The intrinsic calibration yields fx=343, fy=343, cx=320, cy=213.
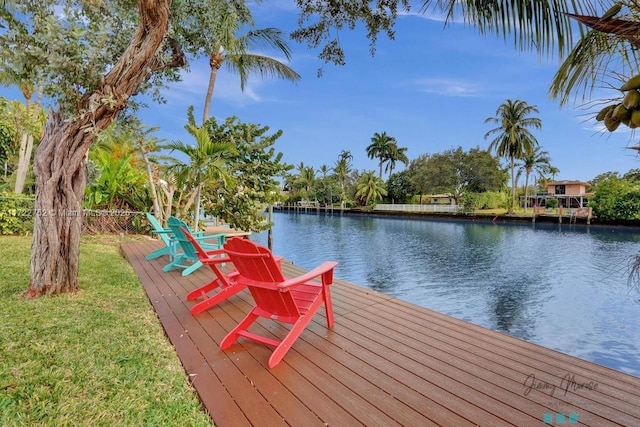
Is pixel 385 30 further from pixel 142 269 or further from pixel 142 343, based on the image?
pixel 142 269

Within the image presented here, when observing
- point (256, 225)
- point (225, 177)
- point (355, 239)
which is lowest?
point (355, 239)

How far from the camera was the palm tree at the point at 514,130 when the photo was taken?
36.4m

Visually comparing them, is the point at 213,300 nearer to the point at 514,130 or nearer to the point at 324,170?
the point at 514,130

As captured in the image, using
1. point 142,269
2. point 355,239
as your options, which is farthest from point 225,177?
point 355,239

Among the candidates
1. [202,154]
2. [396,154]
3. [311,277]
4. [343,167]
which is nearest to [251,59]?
[202,154]

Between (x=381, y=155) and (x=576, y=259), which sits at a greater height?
(x=381, y=155)

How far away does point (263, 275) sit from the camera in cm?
276

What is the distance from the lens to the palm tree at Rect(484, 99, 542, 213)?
119ft

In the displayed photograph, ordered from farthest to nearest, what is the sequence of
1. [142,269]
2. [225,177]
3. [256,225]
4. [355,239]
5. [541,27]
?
[355,239]
[256,225]
[225,177]
[142,269]
[541,27]

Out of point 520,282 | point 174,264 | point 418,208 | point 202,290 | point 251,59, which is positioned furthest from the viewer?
point 418,208

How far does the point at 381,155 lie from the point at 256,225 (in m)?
45.5

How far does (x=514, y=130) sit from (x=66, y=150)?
40992mm

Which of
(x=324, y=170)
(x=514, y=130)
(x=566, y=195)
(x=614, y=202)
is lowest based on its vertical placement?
(x=614, y=202)

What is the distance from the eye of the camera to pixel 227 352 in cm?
287
